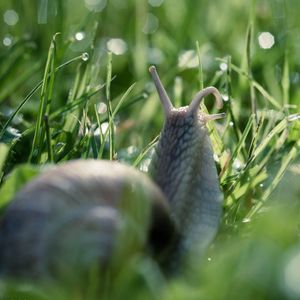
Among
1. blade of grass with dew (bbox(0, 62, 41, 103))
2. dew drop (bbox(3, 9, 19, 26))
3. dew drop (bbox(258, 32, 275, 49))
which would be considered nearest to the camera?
→ blade of grass with dew (bbox(0, 62, 41, 103))

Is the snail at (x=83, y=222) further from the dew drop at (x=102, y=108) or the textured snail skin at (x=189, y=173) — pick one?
the dew drop at (x=102, y=108)

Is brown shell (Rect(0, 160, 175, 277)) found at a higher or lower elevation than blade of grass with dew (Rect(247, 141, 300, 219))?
higher

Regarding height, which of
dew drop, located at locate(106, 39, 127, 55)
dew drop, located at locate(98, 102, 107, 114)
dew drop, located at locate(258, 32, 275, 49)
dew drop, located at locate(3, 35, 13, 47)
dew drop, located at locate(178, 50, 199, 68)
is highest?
dew drop, located at locate(3, 35, 13, 47)

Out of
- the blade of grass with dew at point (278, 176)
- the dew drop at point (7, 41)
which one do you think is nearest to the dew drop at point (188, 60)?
the dew drop at point (7, 41)

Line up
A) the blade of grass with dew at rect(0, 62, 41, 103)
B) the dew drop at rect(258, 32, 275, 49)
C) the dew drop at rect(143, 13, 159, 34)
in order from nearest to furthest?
the blade of grass with dew at rect(0, 62, 41, 103), the dew drop at rect(258, 32, 275, 49), the dew drop at rect(143, 13, 159, 34)

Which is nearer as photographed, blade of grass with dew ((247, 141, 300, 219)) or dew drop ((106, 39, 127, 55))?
blade of grass with dew ((247, 141, 300, 219))

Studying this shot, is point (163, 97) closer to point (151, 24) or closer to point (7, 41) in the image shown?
point (7, 41)

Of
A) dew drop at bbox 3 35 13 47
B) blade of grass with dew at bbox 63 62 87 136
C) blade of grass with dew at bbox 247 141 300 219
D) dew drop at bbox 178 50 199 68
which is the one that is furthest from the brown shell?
dew drop at bbox 3 35 13 47

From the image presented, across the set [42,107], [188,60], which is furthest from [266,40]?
[42,107]

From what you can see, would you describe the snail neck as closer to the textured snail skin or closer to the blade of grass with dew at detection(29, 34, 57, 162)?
the textured snail skin

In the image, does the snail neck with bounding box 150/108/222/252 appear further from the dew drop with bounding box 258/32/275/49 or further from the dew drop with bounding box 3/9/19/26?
the dew drop with bounding box 3/9/19/26

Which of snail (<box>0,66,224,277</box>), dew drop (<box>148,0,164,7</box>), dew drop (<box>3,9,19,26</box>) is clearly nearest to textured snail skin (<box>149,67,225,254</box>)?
snail (<box>0,66,224,277</box>)
